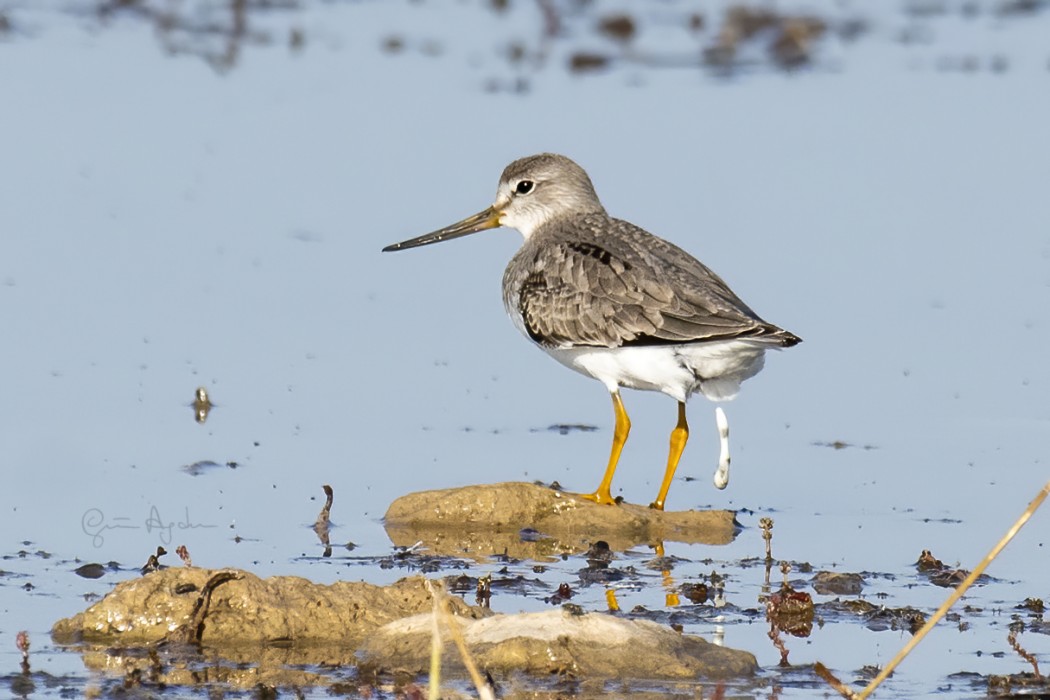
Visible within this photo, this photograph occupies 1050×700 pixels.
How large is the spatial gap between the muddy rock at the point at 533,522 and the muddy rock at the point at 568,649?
172 centimetres

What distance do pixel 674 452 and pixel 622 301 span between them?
0.72 meters

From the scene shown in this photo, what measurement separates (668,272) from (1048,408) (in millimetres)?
2253

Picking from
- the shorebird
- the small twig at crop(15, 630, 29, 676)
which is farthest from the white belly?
the small twig at crop(15, 630, 29, 676)

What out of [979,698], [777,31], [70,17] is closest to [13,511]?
[979,698]

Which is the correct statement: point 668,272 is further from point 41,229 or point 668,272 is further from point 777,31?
point 777,31

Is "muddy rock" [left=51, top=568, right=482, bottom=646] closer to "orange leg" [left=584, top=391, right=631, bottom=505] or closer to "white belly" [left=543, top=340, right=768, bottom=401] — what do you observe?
"orange leg" [left=584, top=391, right=631, bottom=505]

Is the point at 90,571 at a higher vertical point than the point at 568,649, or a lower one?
higher

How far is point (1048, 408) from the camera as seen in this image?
998 cm

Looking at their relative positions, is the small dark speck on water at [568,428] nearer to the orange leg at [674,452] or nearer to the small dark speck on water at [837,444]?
the orange leg at [674,452]

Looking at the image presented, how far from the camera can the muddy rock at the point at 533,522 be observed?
8.15m

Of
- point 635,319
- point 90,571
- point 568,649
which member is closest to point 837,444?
point 635,319

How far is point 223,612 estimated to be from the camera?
21.1 feet

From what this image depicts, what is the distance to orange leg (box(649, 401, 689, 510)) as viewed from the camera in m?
8.75

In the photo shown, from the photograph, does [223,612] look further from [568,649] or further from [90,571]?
[568,649]
